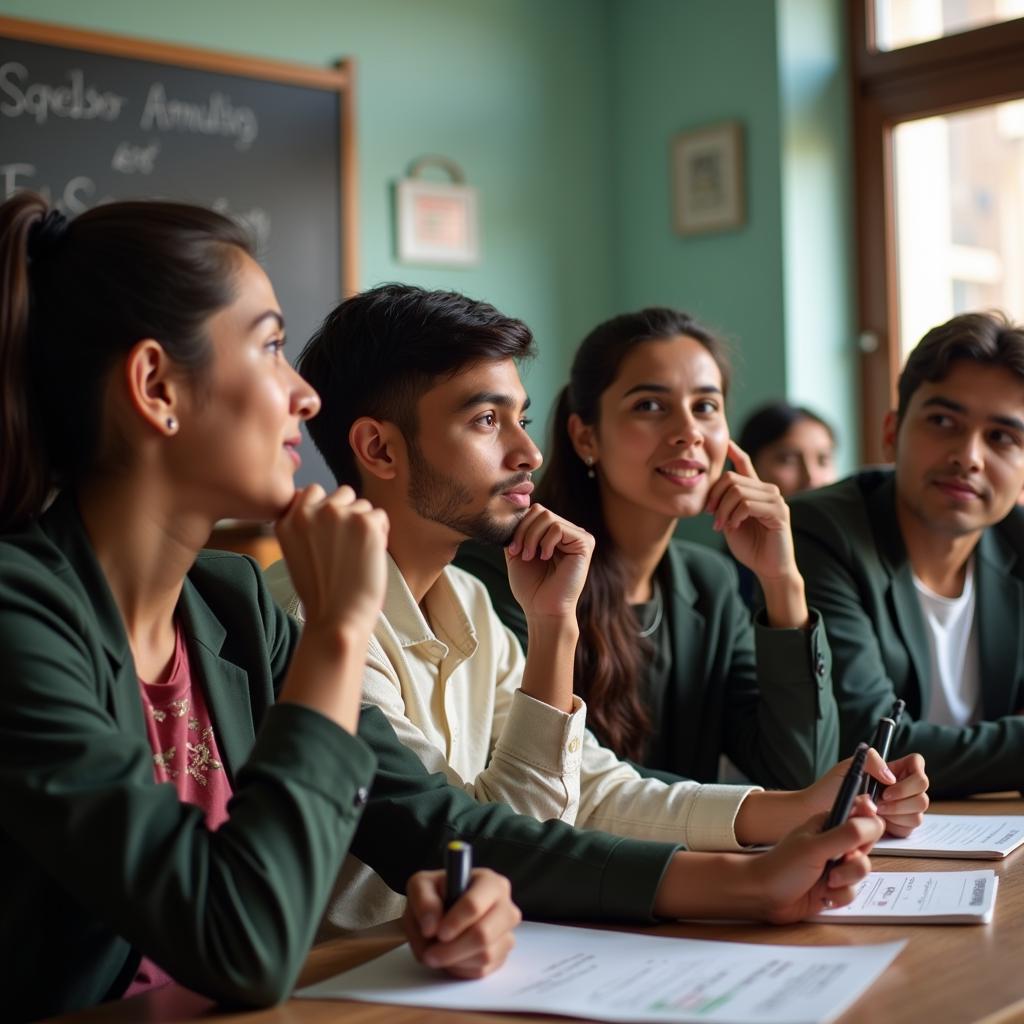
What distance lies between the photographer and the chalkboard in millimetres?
3502

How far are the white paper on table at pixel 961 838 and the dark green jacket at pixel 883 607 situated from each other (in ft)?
1.06

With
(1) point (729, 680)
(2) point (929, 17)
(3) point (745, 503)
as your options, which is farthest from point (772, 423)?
(3) point (745, 503)

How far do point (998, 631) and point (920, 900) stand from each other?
1.13 meters

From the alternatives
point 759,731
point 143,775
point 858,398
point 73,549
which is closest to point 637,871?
point 143,775

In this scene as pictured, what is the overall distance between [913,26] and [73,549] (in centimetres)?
375

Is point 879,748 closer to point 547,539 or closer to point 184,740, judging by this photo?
point 547,539

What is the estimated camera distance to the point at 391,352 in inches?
65.9

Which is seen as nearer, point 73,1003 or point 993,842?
point 73,1003

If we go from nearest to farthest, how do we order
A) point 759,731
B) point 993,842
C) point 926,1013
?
point 926,1013
point 993,842
point 759,731

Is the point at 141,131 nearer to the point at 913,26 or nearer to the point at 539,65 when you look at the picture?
the point at 539,65

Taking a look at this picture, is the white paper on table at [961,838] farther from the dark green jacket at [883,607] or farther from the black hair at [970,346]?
the black hair at [970,346]

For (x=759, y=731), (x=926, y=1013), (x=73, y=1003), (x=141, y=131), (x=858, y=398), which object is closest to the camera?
(x=926, y=1013)

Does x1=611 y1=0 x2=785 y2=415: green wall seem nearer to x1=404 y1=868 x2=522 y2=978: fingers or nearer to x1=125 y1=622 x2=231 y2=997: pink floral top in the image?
x1=125 y1=622 x2=231 y2=997: pink floral top

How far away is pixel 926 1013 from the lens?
929 millimetres
